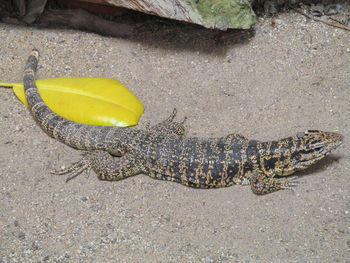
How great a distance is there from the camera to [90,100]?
20.1 ft

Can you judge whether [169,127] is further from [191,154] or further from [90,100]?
[90,100]

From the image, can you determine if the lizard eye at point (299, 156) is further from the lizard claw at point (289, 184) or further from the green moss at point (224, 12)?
the green moss at point (224, 12)

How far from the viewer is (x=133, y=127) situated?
6.17 meters

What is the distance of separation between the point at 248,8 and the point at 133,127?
2.67 m

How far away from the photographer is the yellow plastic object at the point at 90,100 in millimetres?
6074

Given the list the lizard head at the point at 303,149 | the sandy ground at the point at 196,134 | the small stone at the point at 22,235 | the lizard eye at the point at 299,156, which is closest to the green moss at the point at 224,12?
the sandy ground at the point at 196,134

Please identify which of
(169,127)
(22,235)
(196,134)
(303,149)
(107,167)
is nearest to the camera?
(22,235)

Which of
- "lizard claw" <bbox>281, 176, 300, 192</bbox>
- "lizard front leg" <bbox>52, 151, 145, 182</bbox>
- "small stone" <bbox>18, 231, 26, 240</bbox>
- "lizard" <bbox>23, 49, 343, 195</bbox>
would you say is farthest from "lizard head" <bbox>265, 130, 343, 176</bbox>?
"small stone" <bbox>18, 231, 26, 240</bbox>

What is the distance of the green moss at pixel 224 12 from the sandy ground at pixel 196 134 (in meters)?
0.54

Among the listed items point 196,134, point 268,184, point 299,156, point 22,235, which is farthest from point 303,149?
point 22,235

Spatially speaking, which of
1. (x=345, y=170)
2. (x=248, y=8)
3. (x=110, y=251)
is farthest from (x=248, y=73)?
(x=110, y=251)

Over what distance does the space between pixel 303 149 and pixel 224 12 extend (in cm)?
251

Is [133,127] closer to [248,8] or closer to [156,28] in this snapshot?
[156,28]

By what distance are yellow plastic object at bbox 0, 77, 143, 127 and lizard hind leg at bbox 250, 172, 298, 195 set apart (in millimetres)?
2096
